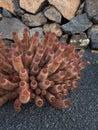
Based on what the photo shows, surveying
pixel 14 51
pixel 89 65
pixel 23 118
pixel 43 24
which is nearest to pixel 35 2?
pixel 43 24

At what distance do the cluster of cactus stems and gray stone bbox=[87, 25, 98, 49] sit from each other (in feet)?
3.51

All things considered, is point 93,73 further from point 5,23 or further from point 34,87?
point 5,23

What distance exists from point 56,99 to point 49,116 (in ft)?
0.54

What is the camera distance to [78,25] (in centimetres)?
402

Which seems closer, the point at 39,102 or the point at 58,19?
the point at 39,102

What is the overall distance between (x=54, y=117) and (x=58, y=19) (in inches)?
62.4

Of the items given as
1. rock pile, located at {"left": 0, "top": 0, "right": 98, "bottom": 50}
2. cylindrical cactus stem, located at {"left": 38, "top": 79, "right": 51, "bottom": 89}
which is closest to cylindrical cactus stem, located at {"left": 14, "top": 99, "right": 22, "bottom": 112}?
cylindrical cactus stem, located at {"left": 38, "top": 79, "right": 51, "bottom": 89}

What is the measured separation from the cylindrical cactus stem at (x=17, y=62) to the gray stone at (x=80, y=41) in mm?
1480

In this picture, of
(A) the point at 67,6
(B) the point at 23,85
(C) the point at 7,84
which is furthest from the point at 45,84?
(A) the point at 67,6

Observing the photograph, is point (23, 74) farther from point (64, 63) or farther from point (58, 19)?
point (58, 19)

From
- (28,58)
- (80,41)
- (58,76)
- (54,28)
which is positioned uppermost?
(28,58)

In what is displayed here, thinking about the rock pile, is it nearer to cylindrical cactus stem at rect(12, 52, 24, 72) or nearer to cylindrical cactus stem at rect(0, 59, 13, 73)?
cylindrical cactus stem at rect(0, 59, 13, 73)

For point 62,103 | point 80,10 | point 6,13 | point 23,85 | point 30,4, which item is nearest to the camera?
point 23,85

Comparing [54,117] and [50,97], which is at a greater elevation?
[50,97]
